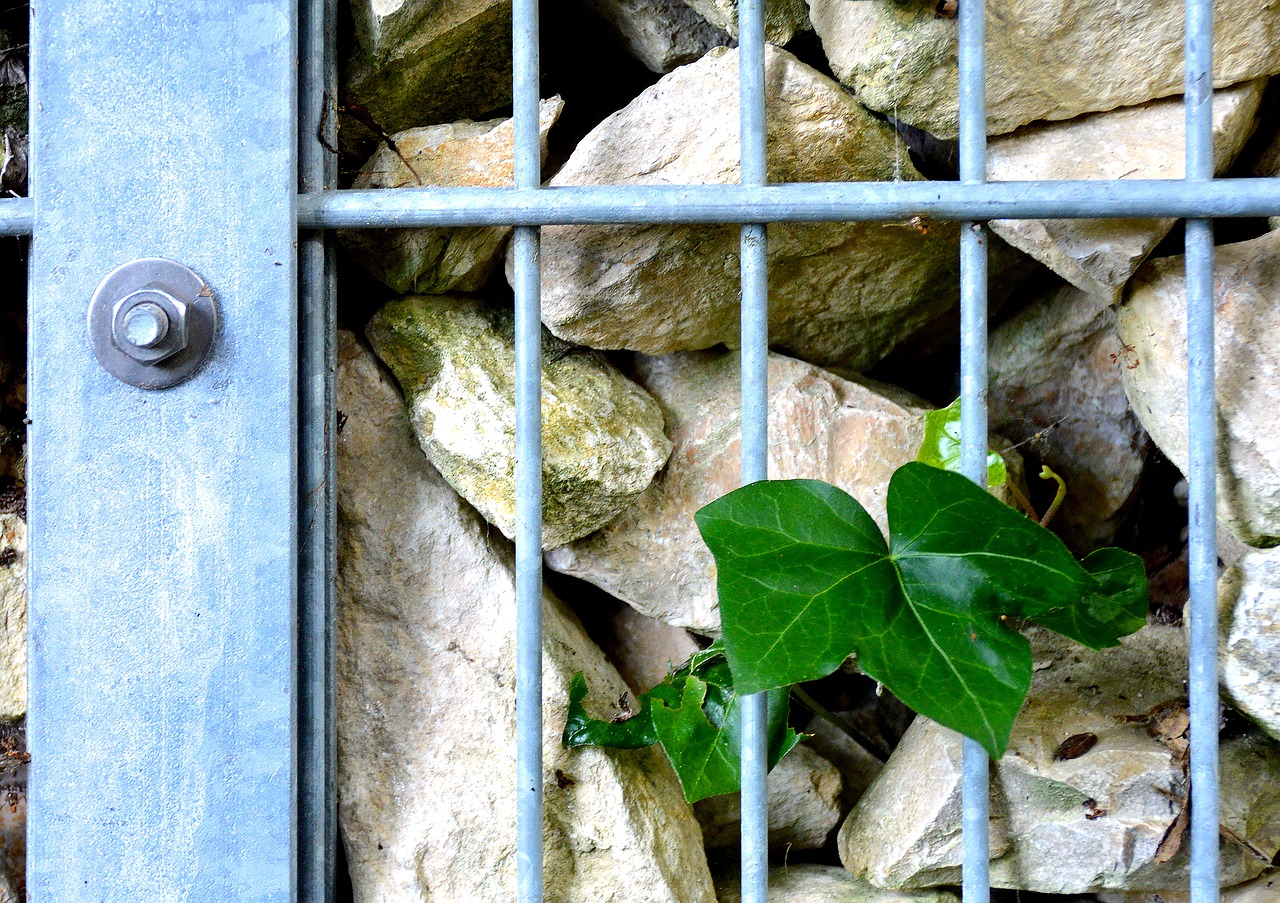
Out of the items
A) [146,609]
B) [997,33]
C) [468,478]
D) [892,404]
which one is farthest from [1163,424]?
[146,609]

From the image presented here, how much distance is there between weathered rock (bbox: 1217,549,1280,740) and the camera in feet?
2.42

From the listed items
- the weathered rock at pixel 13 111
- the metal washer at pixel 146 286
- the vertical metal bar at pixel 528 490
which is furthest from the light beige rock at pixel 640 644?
the weathered rock at pixel 13 111

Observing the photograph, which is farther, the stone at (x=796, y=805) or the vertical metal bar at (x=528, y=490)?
the stone at (x=796, y=805)

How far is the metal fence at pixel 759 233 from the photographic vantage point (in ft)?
2.32

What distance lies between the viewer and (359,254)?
0.85m

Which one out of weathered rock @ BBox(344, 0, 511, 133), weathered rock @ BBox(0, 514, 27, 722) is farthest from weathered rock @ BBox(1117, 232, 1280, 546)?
weathered rock @ BBox(0, 514, 27, 722)

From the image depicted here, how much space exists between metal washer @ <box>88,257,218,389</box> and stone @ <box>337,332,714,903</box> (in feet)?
0.53

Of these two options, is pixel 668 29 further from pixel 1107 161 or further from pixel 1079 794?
pixel 1079 794

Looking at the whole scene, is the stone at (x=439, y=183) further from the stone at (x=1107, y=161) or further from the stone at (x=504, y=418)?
the stone at (x=1107, y=161)

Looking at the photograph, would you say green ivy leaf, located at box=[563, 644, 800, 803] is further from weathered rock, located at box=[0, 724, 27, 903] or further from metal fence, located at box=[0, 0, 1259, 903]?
weathered rock, located at box=[0, 724, 27, 903]

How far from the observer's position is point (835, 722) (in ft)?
2.96

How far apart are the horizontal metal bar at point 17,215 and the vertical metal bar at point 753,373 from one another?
576 mm

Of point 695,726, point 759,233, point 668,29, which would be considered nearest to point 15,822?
point 695,726

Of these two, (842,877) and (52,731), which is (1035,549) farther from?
(52,731)
